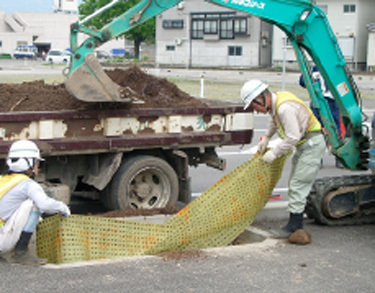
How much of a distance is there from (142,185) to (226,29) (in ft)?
196

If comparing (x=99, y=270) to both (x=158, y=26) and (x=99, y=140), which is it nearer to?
(x=99, y=140)

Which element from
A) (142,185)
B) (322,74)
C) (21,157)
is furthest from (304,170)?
(21,157)

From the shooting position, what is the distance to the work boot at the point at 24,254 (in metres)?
6.05

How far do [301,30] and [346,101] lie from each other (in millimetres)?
1096

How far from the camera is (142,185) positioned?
27.5ft

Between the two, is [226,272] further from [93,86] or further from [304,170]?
[93,86]

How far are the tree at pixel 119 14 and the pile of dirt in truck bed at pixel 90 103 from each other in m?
61.7

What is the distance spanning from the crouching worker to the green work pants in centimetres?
264

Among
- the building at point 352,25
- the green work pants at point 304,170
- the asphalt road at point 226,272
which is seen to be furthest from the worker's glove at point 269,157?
the building at point 352,25

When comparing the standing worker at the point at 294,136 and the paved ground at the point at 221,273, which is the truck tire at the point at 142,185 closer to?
the standing worker at the point at 294,136

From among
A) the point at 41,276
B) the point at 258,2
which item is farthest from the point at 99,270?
the point at 258,2

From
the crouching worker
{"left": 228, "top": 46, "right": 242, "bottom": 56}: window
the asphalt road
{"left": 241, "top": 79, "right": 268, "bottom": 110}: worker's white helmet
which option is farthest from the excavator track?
{"left": 228, "top": 46, "right": 242, "bottom": 56}: window

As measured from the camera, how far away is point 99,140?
789cm

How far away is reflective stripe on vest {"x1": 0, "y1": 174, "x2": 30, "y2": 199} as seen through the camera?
600 centimetres
